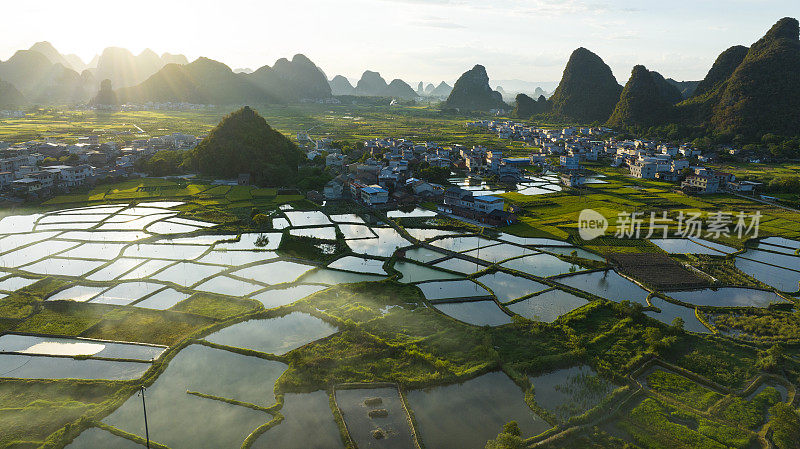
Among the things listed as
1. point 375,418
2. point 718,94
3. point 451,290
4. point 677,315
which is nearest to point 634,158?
point 718,94

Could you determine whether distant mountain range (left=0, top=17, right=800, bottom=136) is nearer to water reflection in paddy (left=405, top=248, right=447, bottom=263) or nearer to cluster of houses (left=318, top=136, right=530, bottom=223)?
cluster of houses (left=318, top=136, right=530, bottom=223)

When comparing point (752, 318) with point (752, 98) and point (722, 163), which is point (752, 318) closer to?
point (722, 163)

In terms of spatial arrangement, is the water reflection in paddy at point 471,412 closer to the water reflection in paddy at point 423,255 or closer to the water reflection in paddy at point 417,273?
the water reflection in paddy at point 417,273

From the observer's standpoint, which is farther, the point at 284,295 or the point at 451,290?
the point at 451,290

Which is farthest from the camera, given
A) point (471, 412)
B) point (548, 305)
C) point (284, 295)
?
point (284, 295)

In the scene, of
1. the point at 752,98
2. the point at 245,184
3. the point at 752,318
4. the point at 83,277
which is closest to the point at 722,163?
the point at 752,98

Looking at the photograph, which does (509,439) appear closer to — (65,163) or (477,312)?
(477,312)
